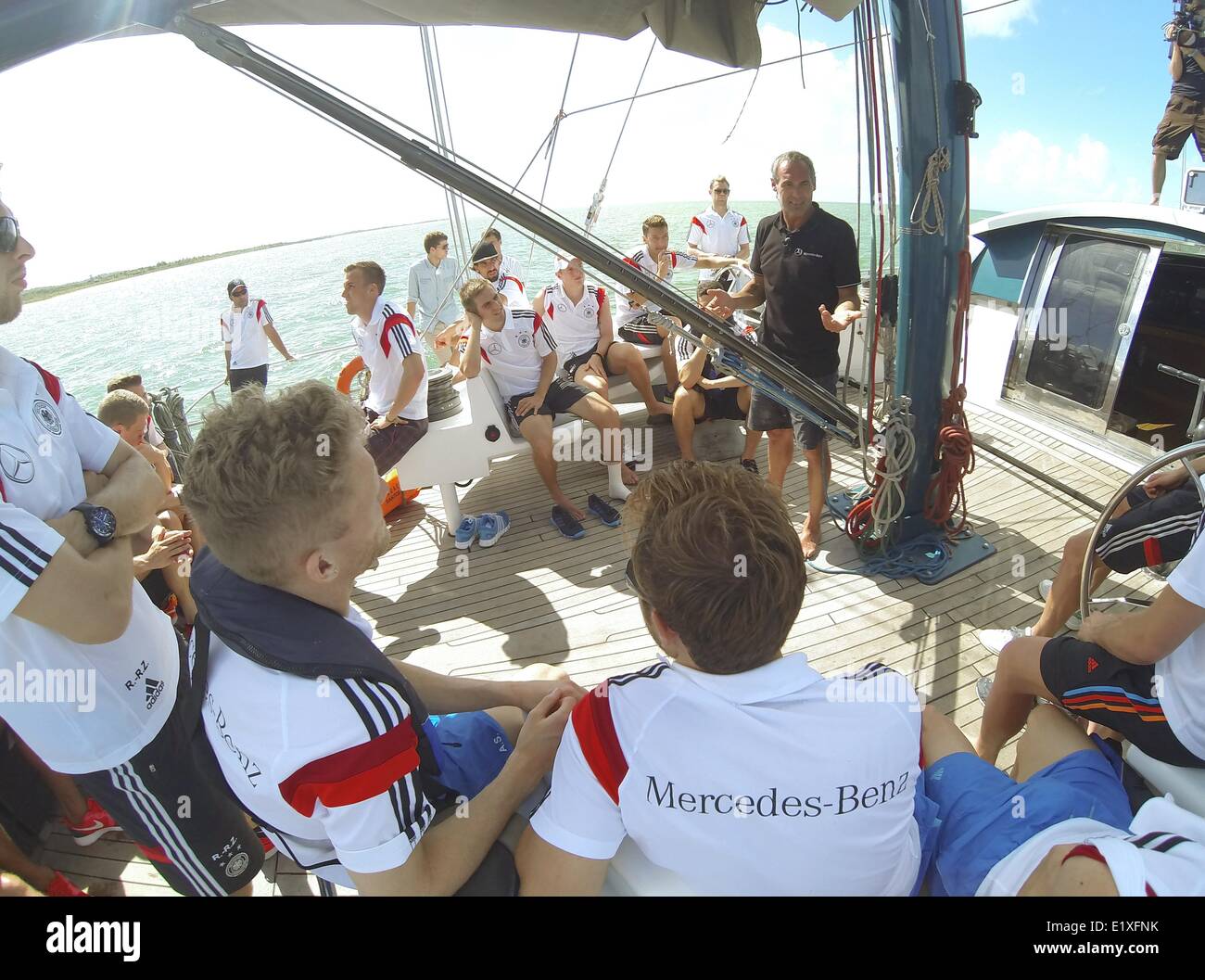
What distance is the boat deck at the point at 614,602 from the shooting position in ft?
7.52

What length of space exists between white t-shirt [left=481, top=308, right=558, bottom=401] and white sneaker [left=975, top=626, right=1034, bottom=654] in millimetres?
2501

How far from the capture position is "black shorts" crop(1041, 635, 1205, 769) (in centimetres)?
131

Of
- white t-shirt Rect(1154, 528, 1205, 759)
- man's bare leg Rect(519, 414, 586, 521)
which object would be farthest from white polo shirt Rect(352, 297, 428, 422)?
white t-shirt Rect(1154, 528, 1205, 759)

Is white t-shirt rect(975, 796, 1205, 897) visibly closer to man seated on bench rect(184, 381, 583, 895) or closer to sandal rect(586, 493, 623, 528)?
man seated on bench rect(184, 381, 583, 895)

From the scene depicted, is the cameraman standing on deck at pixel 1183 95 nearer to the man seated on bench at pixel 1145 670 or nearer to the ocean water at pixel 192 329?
the ocean water at pixel 192 329

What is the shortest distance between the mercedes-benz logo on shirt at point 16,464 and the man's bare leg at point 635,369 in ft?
11.2

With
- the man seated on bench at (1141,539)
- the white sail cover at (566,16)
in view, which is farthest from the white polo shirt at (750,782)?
the white sail cover at (566,16)

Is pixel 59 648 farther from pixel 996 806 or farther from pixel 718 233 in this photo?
pixel 718 233

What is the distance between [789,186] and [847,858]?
2.66m

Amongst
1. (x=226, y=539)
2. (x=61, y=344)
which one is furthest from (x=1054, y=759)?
(x=61, y=344)

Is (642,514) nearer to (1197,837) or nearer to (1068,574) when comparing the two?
(1197,837)

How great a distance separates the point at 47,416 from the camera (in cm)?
129
